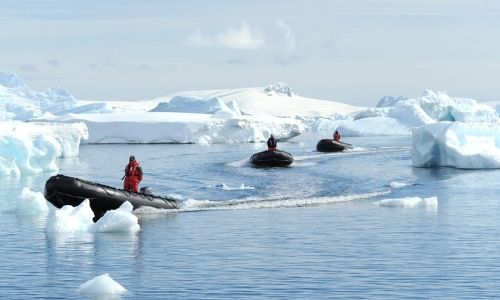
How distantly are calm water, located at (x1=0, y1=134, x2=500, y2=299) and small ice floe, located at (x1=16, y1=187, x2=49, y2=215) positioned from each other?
2.67ft

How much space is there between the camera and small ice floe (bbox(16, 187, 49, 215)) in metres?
24.6

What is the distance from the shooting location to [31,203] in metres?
24.8

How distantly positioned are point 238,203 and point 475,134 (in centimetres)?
1482

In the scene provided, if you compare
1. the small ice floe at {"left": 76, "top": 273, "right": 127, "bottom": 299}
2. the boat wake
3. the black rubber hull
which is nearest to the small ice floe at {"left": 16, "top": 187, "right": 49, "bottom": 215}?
the boat wake

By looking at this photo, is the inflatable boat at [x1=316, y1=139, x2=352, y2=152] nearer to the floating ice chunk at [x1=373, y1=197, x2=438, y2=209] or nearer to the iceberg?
the iceberg

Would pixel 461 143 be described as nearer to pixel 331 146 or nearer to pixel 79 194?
pixel 331 146

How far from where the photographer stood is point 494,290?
14.3 m

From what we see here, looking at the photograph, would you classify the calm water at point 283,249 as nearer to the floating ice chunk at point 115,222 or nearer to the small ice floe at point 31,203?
Answer: the floating ice chunk at point 115,222

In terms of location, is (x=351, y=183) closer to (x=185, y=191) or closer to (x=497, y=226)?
(x=185, y=191)

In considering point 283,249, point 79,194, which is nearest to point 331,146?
point 79,194

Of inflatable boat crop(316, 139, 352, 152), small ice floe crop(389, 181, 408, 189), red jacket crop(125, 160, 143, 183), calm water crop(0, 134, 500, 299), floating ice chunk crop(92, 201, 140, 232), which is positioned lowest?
calm water crop(0, 134, 500, 299)

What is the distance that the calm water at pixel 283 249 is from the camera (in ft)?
48.2

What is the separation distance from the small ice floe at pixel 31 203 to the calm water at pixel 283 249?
0.81m

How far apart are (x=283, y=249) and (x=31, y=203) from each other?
896 centimetres
